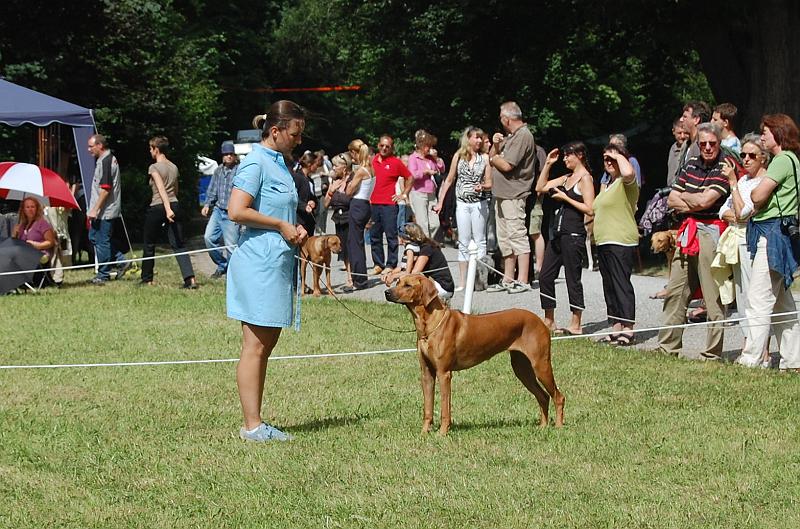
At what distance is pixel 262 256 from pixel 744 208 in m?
4.31

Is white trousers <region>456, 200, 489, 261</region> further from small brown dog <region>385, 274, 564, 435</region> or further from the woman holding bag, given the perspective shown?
small brown dog <region>385, 274, 564, 435</region>

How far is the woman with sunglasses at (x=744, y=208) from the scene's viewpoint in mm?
9273

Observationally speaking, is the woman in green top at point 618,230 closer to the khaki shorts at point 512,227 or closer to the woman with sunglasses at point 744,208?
the woman with sunglasses at point 744,208

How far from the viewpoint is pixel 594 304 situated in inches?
535

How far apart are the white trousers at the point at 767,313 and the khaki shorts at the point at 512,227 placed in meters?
4.86

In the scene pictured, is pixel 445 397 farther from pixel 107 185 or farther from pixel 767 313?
pixel 107 185

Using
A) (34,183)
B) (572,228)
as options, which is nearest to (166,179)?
(34,183)

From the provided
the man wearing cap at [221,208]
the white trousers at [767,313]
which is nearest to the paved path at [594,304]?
the white trousers at [767,313]

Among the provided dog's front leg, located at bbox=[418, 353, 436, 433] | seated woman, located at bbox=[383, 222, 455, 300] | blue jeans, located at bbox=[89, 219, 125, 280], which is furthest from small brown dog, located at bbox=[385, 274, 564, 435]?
blue jeans, located at bbox=[89, 219, 125, 280]

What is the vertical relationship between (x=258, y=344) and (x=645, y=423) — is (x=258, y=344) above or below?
above

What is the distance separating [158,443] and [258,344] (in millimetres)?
876

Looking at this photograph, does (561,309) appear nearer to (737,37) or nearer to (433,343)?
(433,343)

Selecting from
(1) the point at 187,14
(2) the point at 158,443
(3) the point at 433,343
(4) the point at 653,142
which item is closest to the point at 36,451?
(2) the point at 158,443

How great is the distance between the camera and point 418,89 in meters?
30.1
